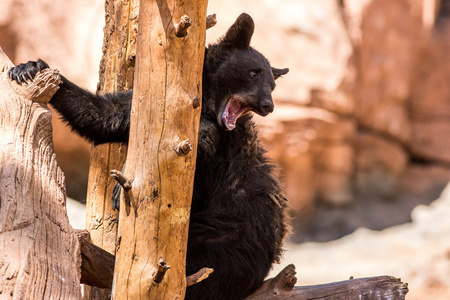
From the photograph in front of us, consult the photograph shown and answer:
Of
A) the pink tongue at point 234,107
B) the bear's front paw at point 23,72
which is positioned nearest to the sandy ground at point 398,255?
the pink tongue at point 234,107

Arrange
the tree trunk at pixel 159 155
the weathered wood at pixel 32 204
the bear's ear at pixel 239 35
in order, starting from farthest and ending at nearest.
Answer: the bear's ear at pixel 239 35
the tree trunk at pixel 159 155
the weathered wood at pixel 32 204

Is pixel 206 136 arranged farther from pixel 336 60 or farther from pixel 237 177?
pixel 336 60

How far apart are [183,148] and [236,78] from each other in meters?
2.01

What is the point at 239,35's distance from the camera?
16.5 feet

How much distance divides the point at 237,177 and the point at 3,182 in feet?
6.51

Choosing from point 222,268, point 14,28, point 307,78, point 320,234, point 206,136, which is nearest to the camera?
point 222,268


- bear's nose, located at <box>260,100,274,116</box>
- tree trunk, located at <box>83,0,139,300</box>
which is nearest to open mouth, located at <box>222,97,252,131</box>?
bear's nose, located at <box>260,100,274,116</box>

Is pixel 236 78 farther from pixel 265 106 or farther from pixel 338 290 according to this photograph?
pixel 338 290

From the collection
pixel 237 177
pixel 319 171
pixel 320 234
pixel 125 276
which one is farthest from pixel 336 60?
pixel 125 276

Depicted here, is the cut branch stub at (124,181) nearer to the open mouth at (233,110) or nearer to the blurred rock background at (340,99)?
the open mouth at (233,110)

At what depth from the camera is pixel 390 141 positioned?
41.4 ft

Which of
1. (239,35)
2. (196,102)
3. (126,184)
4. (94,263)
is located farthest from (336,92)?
(126,184)

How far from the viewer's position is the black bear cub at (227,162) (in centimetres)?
415

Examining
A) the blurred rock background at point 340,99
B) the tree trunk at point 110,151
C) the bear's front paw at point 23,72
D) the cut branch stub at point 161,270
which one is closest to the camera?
the cut branch stub at point 161,270
